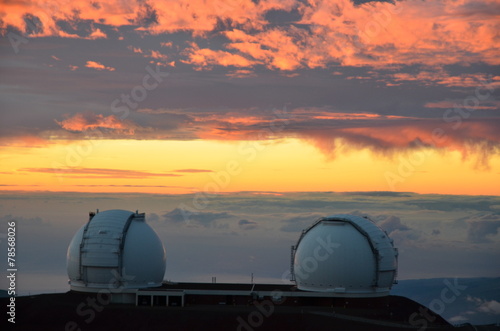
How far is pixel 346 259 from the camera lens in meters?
68.5

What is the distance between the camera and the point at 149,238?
71062mm

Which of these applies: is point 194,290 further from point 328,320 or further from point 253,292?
point 328,320

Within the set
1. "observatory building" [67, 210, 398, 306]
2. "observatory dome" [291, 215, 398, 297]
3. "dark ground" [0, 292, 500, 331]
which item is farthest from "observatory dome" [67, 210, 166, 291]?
"observatory dome" [291, 215, 398, 297]

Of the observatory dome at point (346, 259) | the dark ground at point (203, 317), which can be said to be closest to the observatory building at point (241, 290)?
the observatory dome at point (346, 259)

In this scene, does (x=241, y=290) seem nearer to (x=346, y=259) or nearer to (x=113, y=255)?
(x=346, y=259)

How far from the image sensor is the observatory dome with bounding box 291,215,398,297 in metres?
68.6

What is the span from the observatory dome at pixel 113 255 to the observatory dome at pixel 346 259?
13.6m

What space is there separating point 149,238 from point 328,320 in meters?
18.7

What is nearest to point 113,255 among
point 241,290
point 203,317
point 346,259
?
point 203,317

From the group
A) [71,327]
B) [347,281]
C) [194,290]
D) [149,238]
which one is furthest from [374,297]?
[71,327]

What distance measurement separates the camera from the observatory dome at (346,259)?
68.6m

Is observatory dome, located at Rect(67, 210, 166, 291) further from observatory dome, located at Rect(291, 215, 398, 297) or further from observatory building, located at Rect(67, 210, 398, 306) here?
observatory dome, located at Rect(291, 215, 398, 297)

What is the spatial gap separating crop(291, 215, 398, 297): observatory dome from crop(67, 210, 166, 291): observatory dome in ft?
44.5

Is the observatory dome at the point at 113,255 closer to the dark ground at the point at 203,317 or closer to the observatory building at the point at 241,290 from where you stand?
the observatory building at the point at 241,290
